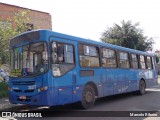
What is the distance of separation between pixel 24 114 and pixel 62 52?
8.92 ft

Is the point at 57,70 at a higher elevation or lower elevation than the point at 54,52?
lower

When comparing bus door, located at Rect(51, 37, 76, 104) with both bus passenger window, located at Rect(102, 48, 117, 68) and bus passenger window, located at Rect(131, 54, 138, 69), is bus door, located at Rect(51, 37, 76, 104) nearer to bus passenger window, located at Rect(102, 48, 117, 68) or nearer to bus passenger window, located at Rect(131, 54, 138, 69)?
bus passenger window, located at Rect(102, 48, 117, 68)

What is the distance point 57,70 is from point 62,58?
1.84 feet

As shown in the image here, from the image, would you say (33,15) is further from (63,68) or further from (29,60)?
(63,68)

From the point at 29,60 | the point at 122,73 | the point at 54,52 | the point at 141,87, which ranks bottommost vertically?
the point at 141,87

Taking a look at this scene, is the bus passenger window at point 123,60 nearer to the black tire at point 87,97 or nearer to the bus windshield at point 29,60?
the black tire at point 87,97

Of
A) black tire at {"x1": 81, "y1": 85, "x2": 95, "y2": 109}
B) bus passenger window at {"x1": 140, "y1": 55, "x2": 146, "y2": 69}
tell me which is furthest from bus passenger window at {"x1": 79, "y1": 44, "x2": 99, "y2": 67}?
bus passenger window at {"x1": 140, "y1": 55, "x2": 146, "y2": 69}

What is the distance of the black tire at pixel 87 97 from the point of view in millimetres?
10988

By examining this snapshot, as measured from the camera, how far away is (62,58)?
9.98 meters

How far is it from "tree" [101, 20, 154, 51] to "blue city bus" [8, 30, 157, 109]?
21181mm

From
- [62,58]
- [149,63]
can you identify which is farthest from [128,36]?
[62,58]

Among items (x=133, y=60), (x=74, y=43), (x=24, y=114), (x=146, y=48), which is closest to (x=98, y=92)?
(x=74, y=43)

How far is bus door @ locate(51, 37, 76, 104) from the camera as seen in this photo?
954 cm

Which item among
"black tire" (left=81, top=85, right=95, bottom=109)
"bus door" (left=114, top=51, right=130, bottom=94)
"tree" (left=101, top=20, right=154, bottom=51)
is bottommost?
"black tire" (left=81, top=85, right=95, bottom=109)
